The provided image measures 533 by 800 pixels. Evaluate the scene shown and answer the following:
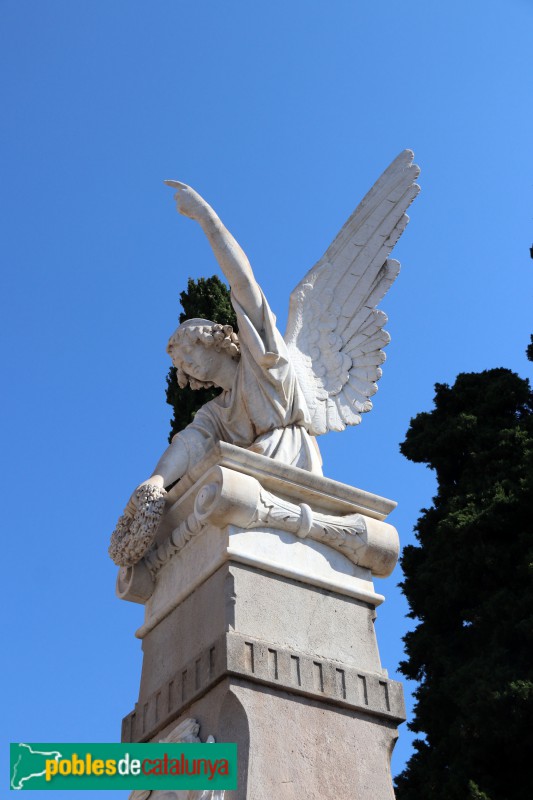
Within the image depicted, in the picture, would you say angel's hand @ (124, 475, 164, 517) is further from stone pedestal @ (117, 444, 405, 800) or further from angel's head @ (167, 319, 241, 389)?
angel's head @ (167, 319, 241, 389)

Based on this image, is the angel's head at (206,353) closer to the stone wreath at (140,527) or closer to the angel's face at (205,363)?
the angel's face at (205,363)

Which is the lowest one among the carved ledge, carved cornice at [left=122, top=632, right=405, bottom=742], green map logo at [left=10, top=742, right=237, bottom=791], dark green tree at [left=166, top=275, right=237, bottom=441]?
green map logo at [left=10, top=742, right=237, bottom=791]

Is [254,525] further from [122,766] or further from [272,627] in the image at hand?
[122,766]

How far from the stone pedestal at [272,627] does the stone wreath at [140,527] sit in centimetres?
10

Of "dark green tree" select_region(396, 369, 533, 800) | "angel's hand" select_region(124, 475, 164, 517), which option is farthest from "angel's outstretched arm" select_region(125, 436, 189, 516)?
"dark green tree" select_region(396, 369, 533, 800)

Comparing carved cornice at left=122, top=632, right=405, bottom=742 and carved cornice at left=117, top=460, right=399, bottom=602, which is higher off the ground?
carved cornice at left=117, top=460, right=399, bottom=602

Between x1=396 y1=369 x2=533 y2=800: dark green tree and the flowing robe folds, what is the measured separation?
23.9 feet

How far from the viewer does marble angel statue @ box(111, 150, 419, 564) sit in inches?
221

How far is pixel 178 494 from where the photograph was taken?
5359mm

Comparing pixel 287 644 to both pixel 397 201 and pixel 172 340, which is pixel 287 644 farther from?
pixel 397 201

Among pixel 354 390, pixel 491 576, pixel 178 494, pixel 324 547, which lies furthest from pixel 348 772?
pixel 491 576

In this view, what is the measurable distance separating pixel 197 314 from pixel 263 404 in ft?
17.5

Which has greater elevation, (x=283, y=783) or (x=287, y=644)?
(x=287, y=644)

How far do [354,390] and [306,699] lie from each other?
7.01ft
